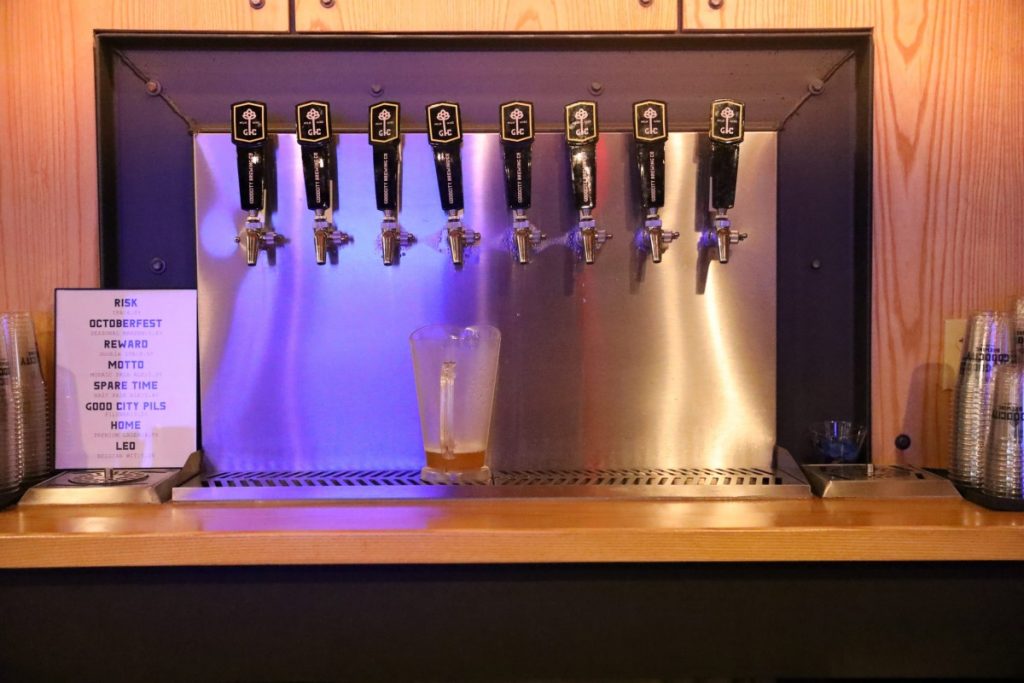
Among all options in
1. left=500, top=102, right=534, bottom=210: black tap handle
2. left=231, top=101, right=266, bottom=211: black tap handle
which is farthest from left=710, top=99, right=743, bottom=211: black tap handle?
left=231, top=101, right=266, bottom=211: black tap handle

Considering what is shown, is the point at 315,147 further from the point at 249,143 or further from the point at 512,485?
the point at 512,485

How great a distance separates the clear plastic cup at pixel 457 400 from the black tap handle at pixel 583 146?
0.99 ft

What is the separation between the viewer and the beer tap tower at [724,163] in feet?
4.48

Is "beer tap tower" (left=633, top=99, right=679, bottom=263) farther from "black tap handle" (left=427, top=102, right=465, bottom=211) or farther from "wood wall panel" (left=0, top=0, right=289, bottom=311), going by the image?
"wood wall panel" (left=0, top=0, right=289, bottom=311)

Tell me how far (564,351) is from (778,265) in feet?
1.51

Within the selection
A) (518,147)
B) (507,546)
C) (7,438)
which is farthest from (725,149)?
(7,438)

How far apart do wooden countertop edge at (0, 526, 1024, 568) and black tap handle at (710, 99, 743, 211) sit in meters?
0.62

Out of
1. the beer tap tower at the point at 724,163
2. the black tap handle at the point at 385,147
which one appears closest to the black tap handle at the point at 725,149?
the beer tap tower at the point at 724,163

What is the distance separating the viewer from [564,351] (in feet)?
4.96

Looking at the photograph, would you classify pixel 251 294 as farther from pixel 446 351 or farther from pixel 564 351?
pixel 564 351

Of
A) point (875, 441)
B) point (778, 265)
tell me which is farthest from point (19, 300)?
point (875, 441)

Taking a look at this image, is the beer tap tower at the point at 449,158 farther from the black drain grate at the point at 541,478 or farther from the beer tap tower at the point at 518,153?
the black drain grate at the point at 541,478

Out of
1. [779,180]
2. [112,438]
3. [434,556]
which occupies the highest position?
[779,180]

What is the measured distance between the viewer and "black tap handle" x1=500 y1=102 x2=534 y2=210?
135 cm
